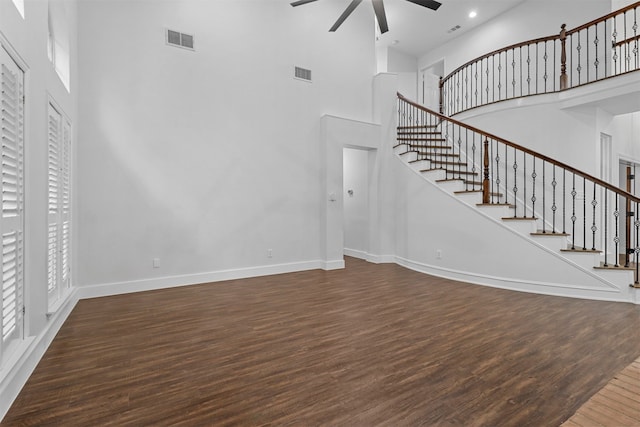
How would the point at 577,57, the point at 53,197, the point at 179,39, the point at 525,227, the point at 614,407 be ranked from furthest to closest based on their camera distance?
the point at 577,57, the point at 179,39, the point at 525,227, the point at 53,197, the point at 614,407

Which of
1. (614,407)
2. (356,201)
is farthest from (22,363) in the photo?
(356,201)

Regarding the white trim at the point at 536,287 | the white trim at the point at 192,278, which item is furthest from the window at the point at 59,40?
the white trim at the point at 536,287

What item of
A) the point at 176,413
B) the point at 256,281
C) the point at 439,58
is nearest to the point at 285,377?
the point at 176,413

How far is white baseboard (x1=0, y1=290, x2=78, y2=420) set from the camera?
1786 millimetres

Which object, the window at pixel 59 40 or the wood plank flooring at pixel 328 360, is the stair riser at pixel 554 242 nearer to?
the wood plank flooring at pixel 328 360

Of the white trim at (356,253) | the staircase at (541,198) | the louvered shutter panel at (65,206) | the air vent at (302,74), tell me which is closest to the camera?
the louvered shutter panel at (65,206)

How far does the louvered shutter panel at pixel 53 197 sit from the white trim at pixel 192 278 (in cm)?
105

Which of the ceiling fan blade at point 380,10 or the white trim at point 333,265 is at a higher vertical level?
the ceiling fan blade at point 380,10

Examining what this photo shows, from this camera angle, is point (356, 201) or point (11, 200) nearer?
point (11, 200)

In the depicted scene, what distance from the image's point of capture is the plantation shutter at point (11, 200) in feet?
6.12

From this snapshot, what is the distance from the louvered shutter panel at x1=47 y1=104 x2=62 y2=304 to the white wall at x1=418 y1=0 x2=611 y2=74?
9.54 m

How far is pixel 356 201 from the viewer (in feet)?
23.7

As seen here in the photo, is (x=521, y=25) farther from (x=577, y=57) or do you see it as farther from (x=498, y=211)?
(x=498, y=211)

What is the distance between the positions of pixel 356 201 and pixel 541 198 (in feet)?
11.6
